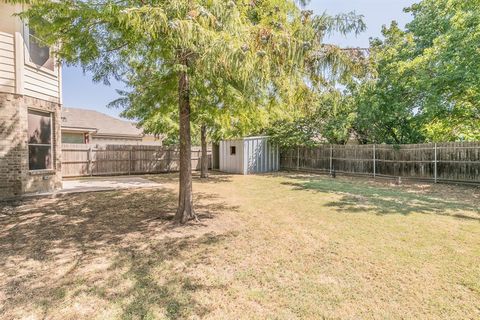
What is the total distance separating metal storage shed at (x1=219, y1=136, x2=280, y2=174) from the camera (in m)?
15.1

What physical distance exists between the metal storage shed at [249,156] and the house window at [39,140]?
930 centimetres

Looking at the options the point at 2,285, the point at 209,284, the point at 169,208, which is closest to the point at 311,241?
the point at 209,284

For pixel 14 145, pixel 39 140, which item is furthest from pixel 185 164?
pixel 39 140

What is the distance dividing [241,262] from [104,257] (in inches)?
75.4

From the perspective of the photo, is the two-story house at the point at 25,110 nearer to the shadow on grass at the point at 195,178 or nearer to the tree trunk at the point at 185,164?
the tree trunk at the point at 185,164

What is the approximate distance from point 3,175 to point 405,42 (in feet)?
53.2

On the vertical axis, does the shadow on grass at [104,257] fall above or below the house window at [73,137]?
below

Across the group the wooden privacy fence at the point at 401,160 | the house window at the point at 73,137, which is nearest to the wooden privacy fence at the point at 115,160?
the house window at the point at 73,137

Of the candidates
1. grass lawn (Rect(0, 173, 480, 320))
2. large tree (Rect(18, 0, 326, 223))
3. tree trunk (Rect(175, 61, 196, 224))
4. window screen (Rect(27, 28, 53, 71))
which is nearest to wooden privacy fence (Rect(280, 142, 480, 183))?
grass lawn (Rect(0, 173, 480, 320))

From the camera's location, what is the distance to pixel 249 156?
50.1 feet

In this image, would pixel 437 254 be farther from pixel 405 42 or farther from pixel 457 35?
pixel 405 42

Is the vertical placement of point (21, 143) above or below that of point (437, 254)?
above

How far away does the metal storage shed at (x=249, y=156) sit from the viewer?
15117mm

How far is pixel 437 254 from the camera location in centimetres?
368
